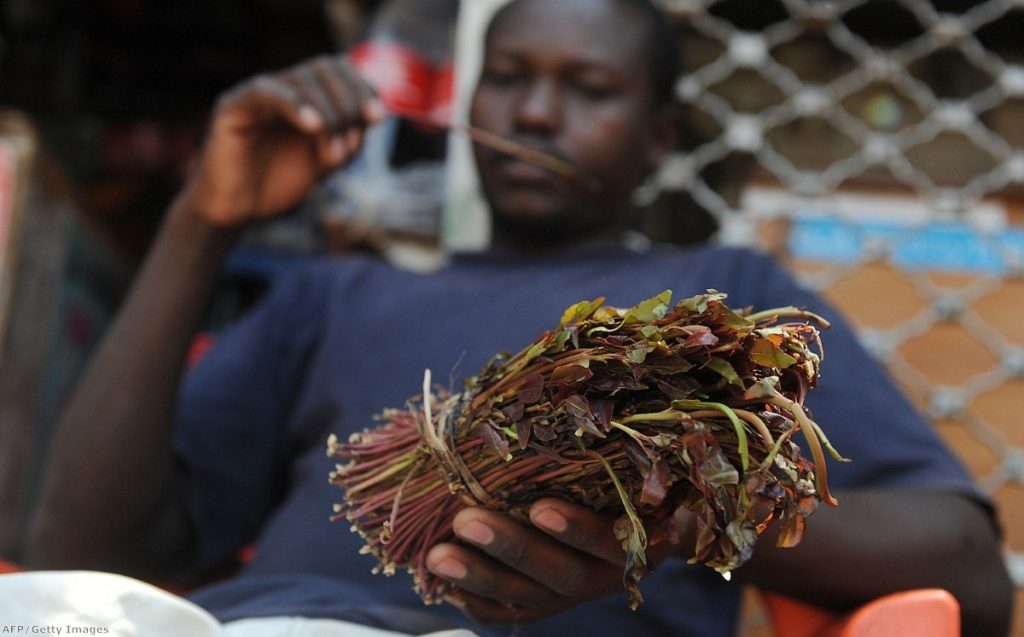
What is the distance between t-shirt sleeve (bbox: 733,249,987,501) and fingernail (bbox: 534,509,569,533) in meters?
0.35

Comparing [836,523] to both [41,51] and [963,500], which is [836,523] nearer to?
[963,500]

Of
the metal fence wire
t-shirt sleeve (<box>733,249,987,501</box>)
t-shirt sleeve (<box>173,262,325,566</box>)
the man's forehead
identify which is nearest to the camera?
t-shirt sleeve (<box>733,249,987,501</box>)

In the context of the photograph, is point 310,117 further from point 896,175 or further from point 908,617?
point 896,175

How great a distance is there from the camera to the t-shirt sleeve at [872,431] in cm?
95

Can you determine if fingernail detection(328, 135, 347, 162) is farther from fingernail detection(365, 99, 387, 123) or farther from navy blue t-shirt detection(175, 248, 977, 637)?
navy blue t-shirt detection(175, 248, 977, 637)

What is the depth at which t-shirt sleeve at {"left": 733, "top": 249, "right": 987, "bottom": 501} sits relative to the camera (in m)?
0.95

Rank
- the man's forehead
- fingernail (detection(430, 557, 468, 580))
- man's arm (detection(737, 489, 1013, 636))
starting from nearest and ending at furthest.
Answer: fingernail (detection(430, 557, 468, 580)), man's arm (detection(737, 489, 1013, 636)), the man's forehead

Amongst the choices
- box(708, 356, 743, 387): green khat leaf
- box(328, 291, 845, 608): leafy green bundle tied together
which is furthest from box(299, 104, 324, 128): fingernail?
box(708, 356, 743, 387): green khat leaf

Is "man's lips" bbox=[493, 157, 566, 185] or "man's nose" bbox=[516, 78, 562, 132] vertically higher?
"man's nose" bbox=[516, 78, 562, 132]

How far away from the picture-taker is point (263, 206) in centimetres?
118

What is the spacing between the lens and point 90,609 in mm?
681

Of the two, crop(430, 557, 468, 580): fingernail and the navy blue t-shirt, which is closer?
crop(430, 557, 468, 580): fingernail

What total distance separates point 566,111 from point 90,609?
80 cm

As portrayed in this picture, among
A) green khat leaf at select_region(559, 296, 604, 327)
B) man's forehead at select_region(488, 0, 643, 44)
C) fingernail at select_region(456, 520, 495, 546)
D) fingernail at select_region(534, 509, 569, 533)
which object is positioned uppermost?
green khat leaf at select_region(559, 296, 604, 327)
